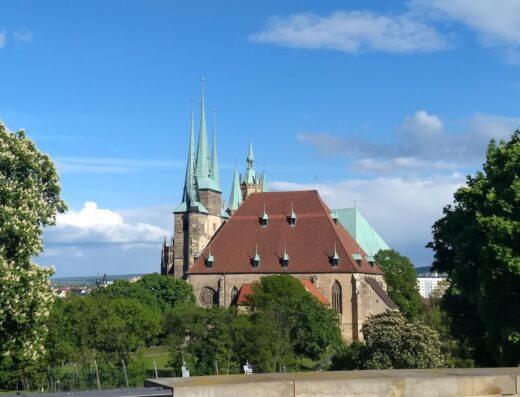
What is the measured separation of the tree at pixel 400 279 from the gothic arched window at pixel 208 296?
70.9 feet

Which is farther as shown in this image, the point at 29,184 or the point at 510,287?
the point at 510,287

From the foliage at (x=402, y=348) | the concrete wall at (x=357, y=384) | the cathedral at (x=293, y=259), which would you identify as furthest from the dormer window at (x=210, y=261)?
the concrete wall at (x=357, y=384)

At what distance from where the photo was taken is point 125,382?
41.0 m

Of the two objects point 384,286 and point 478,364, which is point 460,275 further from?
point 384,286

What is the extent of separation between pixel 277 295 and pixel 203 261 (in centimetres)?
1968

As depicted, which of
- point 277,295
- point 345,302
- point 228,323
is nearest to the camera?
point 228,323

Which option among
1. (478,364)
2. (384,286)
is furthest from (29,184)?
(384,286)

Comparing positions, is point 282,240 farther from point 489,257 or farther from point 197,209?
point 489,257

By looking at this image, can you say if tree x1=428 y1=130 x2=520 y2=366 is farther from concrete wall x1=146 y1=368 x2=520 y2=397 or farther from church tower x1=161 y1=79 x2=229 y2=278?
church tower x1=161 y1=79 x2=229 y2=278

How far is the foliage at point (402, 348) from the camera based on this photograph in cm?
3812

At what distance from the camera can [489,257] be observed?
26141mm

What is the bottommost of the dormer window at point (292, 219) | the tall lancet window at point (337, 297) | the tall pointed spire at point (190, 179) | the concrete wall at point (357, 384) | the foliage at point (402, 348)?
the foliage at point (402, 348)

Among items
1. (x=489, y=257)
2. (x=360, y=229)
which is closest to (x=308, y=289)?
(x=360, y=229)

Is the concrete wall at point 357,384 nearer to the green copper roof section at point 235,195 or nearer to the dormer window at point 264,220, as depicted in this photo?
the dormer window at point 264,220
